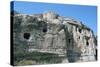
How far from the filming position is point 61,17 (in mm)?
3021

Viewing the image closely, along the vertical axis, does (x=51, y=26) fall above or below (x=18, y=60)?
above

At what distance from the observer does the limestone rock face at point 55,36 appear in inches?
→ 111

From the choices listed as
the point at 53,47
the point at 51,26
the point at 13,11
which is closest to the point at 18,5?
the point at 13,11

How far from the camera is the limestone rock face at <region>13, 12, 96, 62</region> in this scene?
2824 millimetres

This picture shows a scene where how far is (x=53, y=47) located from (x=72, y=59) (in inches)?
13.1

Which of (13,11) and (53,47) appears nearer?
(13,11)

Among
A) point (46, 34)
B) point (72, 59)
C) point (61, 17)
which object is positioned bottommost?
point (72, 59)

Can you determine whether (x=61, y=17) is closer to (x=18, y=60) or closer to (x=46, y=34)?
(x=46, y=34)

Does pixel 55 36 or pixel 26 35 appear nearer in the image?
pixel 26 35

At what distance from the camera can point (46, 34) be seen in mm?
2934

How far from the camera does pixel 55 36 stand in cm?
298

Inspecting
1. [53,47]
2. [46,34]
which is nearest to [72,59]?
[53,47]

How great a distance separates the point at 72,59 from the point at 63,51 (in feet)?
0.59
